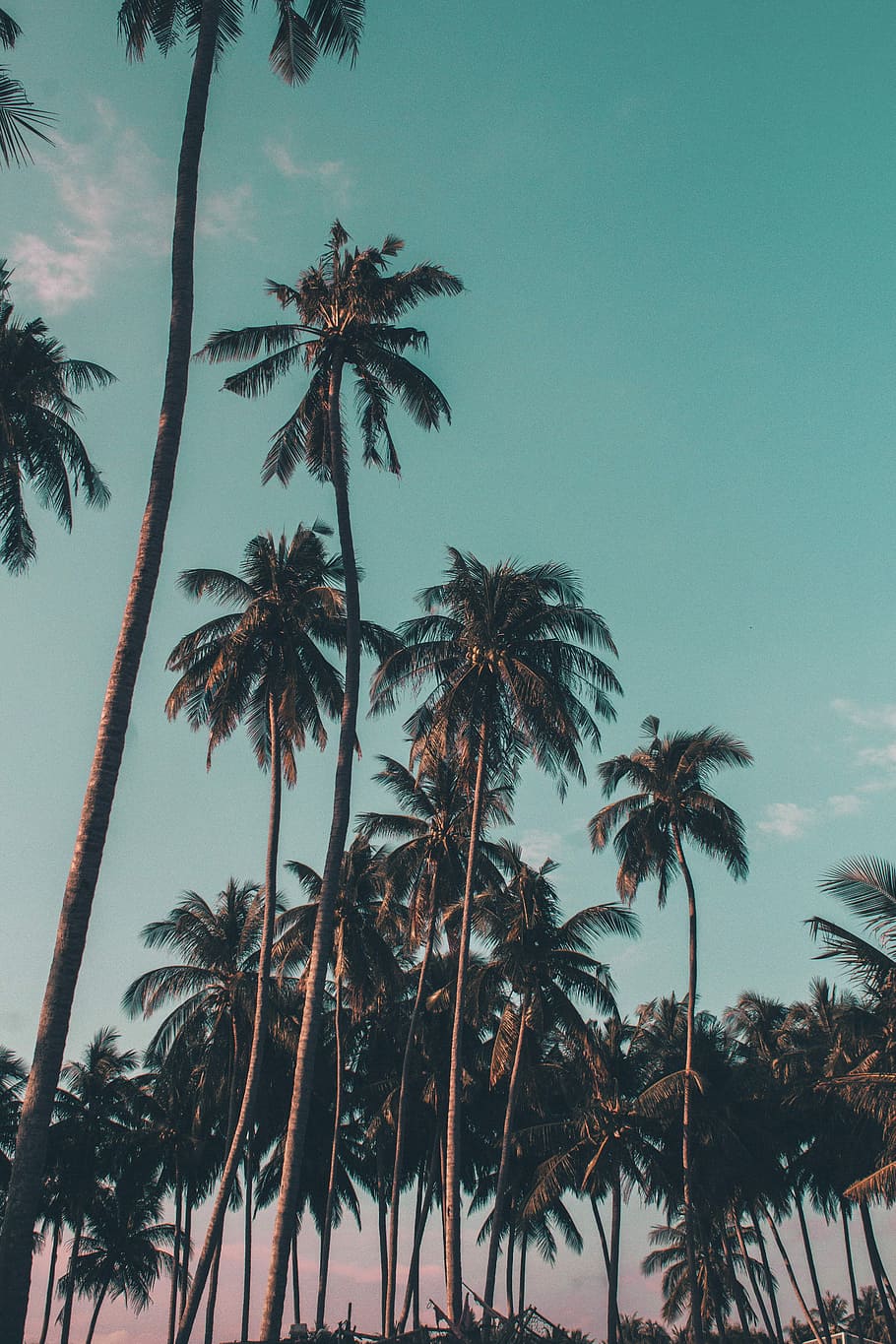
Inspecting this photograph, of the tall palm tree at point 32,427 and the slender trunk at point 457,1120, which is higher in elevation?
the tall palm tree at point 32,427

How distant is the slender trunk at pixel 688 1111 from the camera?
3400 centimetres

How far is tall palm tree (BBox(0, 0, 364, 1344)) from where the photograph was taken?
1123 centimetres

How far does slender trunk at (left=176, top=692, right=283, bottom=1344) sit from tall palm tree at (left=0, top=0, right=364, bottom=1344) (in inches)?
549

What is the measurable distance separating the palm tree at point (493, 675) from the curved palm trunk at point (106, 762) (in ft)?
47.3

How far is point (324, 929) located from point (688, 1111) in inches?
807

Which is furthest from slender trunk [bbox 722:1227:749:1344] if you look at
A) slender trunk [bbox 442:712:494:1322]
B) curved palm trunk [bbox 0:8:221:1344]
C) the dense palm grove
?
curved palm trunk [bbox 0:8:221:1344]

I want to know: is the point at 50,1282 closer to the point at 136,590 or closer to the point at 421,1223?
the point at 421,1223

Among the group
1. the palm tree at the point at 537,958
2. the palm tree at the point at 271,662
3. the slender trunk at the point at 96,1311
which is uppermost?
the palm tree at the point at 271,662

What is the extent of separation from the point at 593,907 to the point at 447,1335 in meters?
24.1

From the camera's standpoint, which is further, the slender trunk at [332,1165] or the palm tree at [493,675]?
the slender trunk at [332,1165]

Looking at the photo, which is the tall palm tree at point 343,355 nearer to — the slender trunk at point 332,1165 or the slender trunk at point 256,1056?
the slender trunk at point 256,1056

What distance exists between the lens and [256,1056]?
1051 inches

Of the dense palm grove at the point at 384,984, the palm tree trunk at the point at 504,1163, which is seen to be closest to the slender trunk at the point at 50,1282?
the dense palm grove at the point at 384,984

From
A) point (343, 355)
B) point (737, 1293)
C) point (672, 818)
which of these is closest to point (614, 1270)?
point (737, 1293)
